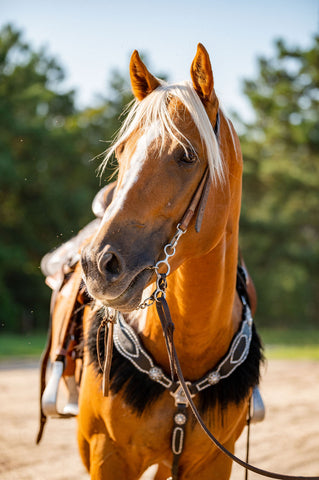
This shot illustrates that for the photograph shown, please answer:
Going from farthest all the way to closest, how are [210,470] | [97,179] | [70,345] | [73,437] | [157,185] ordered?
[97,179], [73,437], [70,345], [210,470], [157,185]

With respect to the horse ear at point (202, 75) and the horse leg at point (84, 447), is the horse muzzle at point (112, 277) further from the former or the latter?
the horse leg at point (84, 447)

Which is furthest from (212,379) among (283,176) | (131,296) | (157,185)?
(283,176)

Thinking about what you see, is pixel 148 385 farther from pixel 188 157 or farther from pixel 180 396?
pixel 188 157

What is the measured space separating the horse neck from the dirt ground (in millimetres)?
821

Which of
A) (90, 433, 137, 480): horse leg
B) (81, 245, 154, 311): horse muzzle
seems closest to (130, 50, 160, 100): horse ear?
(81, 245, 154, 311): horse muzzle

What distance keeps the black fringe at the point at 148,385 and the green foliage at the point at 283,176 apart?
65.9ft

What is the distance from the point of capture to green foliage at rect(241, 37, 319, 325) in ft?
70.8

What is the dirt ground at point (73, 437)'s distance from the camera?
4121 mm

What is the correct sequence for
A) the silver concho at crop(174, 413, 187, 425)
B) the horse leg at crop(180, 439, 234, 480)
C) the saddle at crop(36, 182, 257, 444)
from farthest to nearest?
the saddle at crop(36, 182, 257, 444)
the horse leg at crop(180, 439, 234, 480)
the silver concho at crop(174, 413, 187, 425)

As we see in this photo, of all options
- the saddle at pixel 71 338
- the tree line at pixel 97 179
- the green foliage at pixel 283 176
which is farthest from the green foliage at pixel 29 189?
the saddle at pixel 71 338

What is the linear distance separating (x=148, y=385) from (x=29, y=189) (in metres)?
19.2

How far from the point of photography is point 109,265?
1.59 m

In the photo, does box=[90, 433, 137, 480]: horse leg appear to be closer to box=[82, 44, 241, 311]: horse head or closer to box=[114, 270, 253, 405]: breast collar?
box=[114, 270, 253, 405]: breast collar

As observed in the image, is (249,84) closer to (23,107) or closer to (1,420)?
(23,107)
